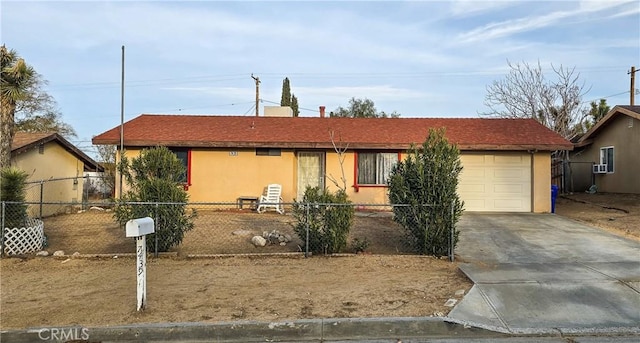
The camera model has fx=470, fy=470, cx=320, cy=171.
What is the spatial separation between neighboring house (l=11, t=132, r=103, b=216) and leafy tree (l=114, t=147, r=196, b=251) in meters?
6.61

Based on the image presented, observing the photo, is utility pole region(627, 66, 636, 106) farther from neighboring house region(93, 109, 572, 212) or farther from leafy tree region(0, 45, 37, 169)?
leafy tree region(0, 45, 37, 169)

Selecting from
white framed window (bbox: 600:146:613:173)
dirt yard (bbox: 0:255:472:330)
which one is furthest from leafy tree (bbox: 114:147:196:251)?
white framed window (bbox: 600:146:613:173)

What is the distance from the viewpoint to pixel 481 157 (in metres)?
15.7

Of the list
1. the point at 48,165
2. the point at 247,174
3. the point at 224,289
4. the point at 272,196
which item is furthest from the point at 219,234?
the point at 48,165

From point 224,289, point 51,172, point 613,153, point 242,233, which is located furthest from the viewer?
point 613,153

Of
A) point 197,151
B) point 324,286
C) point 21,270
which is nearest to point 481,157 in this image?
point 197,151

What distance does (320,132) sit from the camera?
1664 centimetres

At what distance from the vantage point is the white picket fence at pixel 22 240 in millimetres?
8906

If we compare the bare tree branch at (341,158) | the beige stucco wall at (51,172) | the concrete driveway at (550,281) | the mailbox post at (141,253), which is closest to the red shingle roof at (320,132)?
the bare tree branch at (341,158)

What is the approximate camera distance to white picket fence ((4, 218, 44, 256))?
351 inches

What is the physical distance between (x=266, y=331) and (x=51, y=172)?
1510 centimetres

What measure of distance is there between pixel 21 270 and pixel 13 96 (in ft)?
19.4

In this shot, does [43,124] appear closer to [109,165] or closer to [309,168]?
[109,165]

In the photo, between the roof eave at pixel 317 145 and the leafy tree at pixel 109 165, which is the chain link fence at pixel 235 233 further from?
the leafy tree at pixel 109 165
